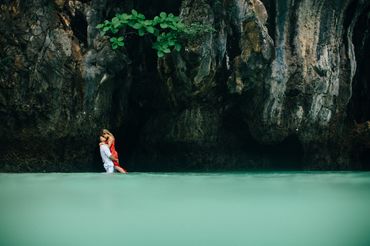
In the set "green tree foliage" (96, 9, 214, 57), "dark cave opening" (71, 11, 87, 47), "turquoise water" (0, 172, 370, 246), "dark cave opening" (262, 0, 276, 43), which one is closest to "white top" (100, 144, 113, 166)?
"green tree foliage" (96, 9, 214, 57)

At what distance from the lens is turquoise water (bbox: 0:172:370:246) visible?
2.89 m

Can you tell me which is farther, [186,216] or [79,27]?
[79,27]

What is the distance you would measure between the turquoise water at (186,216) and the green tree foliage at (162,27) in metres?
4.45

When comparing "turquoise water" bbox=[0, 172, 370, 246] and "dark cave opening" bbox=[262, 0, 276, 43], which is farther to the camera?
"dark cave opening" bbox=[262, 0, 276, 43]

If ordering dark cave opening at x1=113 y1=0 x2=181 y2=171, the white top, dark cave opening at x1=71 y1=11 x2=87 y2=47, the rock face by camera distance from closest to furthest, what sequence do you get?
the white top → the rock face → dark cave opening at x1=71 y1=11 x2=87 y2=47 → dark cave opening at x1=113 y1=0 x2=181 y2=171

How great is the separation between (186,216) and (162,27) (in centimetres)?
612

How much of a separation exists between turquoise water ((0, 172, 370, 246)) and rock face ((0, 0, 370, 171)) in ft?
15.8

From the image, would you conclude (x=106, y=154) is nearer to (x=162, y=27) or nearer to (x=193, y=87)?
(x=193, y=87)

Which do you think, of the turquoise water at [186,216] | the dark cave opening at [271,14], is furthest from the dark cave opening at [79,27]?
the turquoise water at [186,216]

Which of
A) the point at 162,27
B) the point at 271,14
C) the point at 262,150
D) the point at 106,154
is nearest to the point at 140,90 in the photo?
the point at 162,27

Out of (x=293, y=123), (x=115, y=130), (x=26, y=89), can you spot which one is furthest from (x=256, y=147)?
(x=26, y=89)

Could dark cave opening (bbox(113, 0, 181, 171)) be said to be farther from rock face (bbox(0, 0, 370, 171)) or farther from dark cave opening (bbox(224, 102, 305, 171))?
dark cave opening (bbox(224, 102, 305, 171))

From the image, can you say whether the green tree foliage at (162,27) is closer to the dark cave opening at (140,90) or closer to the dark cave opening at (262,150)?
the dark cave opening at (140,90)

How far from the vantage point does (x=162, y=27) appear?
30.1 feet
